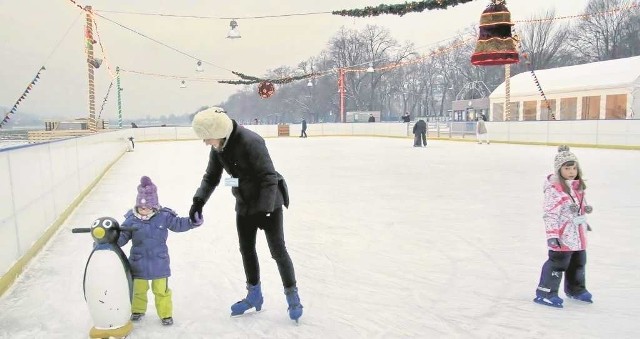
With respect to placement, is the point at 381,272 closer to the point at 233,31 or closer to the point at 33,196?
the point at 33,196

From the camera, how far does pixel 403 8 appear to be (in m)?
6.62

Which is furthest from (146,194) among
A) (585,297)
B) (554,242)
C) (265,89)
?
(265,89)

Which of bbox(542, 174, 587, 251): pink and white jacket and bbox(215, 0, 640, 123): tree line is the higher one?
bbox(215, 0, 640, 123): tree line

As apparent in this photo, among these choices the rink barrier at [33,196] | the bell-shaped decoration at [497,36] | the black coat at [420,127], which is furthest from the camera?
the black coat at [420,127]

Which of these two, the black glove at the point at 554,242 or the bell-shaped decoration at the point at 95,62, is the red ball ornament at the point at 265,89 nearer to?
the bell-shaped decoration at the point at 95,62

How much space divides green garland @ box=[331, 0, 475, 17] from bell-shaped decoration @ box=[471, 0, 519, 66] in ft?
3.74

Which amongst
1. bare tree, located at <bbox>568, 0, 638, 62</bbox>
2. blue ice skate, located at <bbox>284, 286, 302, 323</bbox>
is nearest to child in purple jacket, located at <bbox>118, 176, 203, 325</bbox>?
blue ice skate, located at <bbox>284, 286, 302, 323</bbox>

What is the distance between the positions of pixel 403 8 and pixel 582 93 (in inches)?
938

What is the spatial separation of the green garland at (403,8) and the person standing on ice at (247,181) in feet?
13.6

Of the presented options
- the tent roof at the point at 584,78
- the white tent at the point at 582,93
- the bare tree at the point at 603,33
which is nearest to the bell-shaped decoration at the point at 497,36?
the white tent at the point at 582,93

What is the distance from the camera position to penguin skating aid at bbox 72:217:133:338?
111 inches

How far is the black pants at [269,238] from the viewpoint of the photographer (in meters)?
3.04

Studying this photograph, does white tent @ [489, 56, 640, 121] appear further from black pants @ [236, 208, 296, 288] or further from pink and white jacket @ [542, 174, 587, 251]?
black pants @ [236, 208, 296, 288]

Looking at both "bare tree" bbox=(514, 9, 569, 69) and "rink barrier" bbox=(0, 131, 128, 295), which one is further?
"bare tree" bbox=(514, 9, 569, 69)
